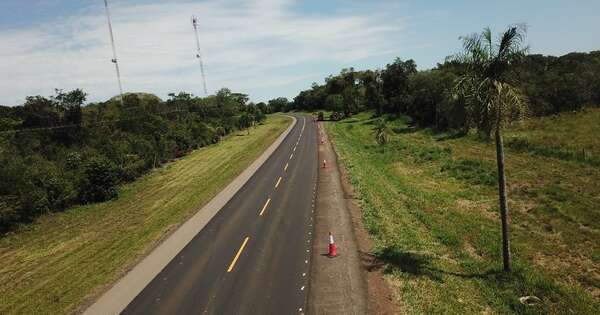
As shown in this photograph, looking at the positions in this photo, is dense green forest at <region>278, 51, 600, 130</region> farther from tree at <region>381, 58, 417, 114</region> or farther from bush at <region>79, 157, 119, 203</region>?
bush at <region>79, 157, 119, 203</region>

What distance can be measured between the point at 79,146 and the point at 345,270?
42346 mm

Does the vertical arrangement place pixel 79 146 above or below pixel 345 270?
above

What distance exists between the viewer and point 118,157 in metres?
41.9

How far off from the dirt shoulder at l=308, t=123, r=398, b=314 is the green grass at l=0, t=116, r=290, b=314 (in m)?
9.28

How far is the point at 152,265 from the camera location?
18141 mm

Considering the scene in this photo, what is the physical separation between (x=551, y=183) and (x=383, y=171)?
1392cm

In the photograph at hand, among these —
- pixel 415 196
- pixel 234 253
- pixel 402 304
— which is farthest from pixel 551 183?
pixel 234 253

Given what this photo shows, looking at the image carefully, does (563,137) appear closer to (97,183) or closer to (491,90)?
(491,90)

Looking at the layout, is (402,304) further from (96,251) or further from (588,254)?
(96,251)

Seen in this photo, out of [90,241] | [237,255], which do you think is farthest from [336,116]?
[237,255]

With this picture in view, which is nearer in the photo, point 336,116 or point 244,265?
point 244,265

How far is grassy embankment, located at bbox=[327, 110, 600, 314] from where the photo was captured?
45.2ft

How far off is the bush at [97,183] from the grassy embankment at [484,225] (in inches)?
878

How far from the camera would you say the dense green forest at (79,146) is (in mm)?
30191
